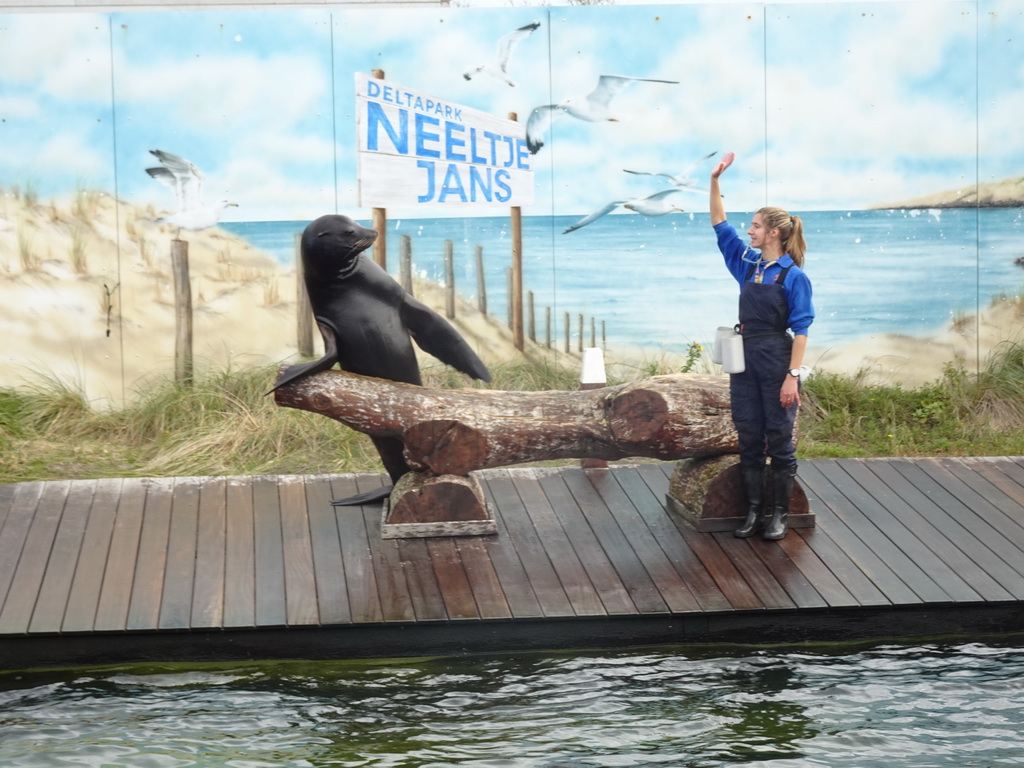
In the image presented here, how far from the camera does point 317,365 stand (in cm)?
567

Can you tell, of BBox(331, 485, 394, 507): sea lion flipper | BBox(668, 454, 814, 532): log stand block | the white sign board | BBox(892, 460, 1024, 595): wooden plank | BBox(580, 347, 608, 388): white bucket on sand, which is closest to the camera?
BBox(892, 460, 1024, 595): wooden plank

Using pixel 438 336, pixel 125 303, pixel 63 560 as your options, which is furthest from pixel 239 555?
pixel 125 303

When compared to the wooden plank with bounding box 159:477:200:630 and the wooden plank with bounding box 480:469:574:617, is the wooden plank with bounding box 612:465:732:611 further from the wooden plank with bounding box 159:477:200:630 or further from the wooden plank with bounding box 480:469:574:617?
the wooden plank with bounding box 159:477:200:630

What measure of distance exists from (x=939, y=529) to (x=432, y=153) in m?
4.18

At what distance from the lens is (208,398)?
7.88 meters


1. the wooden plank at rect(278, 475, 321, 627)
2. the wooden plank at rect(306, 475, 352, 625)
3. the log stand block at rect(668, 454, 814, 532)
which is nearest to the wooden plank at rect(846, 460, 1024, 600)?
the log stand block at rect(668, 454, 814, 532)

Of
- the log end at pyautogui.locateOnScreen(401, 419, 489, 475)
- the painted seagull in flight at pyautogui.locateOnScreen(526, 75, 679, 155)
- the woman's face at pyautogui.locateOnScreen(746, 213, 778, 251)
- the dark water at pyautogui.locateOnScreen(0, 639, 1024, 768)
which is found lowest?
the dark water at pyautogui.locateOnScreen(0, 639, 1024, 768)

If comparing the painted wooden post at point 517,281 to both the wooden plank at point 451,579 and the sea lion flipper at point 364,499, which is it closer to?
the sea lion flipper at point 364,499

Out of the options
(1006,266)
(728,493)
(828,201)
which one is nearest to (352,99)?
(828,201)

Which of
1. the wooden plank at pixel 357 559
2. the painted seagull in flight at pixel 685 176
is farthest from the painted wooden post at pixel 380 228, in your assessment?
the wooden plank at pixel 357 559

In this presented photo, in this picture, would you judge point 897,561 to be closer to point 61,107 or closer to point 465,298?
point 465,298

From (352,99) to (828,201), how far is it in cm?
336

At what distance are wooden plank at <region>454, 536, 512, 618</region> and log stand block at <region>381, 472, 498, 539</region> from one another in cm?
8

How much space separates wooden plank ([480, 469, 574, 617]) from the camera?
5219 millimetres
